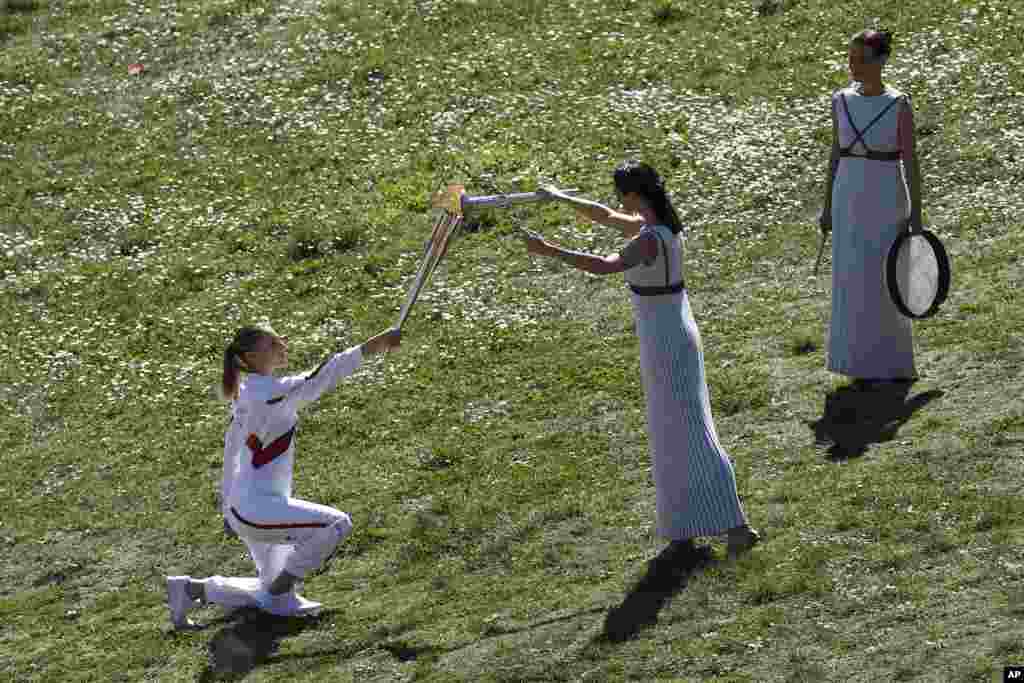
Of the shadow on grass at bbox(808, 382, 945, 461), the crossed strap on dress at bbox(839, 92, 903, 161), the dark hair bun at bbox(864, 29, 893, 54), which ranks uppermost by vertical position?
the dark hair bun at bbox(864, 29, 893, 54)

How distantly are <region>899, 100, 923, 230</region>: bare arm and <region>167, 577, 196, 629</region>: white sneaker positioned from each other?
18.9ft

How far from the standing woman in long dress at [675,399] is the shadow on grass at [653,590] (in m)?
0.14

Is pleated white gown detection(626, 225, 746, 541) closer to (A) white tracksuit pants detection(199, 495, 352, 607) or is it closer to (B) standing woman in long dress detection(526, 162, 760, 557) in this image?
(B) standing woman in long dress detection(526, 162, 760, 557)

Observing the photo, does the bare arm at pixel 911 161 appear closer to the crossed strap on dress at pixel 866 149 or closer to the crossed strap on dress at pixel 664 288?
the crossed strap on dress at pixel 866 149

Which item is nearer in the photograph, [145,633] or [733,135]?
[145,633]

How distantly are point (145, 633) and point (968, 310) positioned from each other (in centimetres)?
725

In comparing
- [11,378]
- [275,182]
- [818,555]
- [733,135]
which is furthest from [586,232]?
[818,555]

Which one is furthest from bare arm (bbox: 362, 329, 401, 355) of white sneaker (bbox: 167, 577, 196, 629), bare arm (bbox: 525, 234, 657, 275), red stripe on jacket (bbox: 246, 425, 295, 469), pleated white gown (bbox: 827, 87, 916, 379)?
pleated white gown (bbox: 827, 87, 916, 379)

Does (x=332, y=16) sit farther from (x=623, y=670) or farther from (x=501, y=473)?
(x=623, y=670)

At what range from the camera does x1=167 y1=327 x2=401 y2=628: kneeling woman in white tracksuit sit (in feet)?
34.5

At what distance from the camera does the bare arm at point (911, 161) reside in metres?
12.8

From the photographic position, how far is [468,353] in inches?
618

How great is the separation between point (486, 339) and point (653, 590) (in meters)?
5.53

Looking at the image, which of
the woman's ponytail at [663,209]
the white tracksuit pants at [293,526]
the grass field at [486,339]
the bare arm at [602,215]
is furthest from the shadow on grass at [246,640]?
the woman's ponytail at [663,209]
